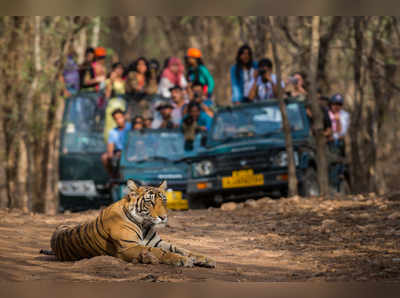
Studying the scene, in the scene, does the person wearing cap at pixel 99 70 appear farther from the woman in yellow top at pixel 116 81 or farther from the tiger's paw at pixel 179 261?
the tiger's paw at pixel 179 261

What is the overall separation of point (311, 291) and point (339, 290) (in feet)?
0.58

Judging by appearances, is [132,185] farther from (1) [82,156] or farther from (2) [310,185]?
(1) [82,156]

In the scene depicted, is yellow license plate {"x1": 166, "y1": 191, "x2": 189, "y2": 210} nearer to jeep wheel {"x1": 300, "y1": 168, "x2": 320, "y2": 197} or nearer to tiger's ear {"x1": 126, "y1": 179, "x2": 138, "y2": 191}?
jeep wheel {"x1": 300, "y1": 168, "x2": 320, "y2": 197}

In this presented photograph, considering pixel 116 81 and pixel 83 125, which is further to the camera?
pixel 116 81

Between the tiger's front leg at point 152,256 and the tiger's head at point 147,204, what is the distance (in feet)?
0.78

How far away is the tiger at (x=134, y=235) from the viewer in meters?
6.70

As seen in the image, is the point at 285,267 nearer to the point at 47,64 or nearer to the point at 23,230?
the point at 23,230

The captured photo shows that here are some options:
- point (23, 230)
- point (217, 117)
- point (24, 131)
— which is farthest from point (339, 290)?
point (24, 131)

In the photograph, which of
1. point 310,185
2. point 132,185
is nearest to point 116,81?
point 310,185

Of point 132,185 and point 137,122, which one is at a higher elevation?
point 137,122

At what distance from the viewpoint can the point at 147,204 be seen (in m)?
6.75

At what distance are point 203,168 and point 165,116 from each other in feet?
10.6

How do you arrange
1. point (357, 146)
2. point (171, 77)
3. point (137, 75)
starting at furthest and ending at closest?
point (357, 146)
point (171, 77)
point (137, 75)

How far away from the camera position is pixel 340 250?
7840mm
